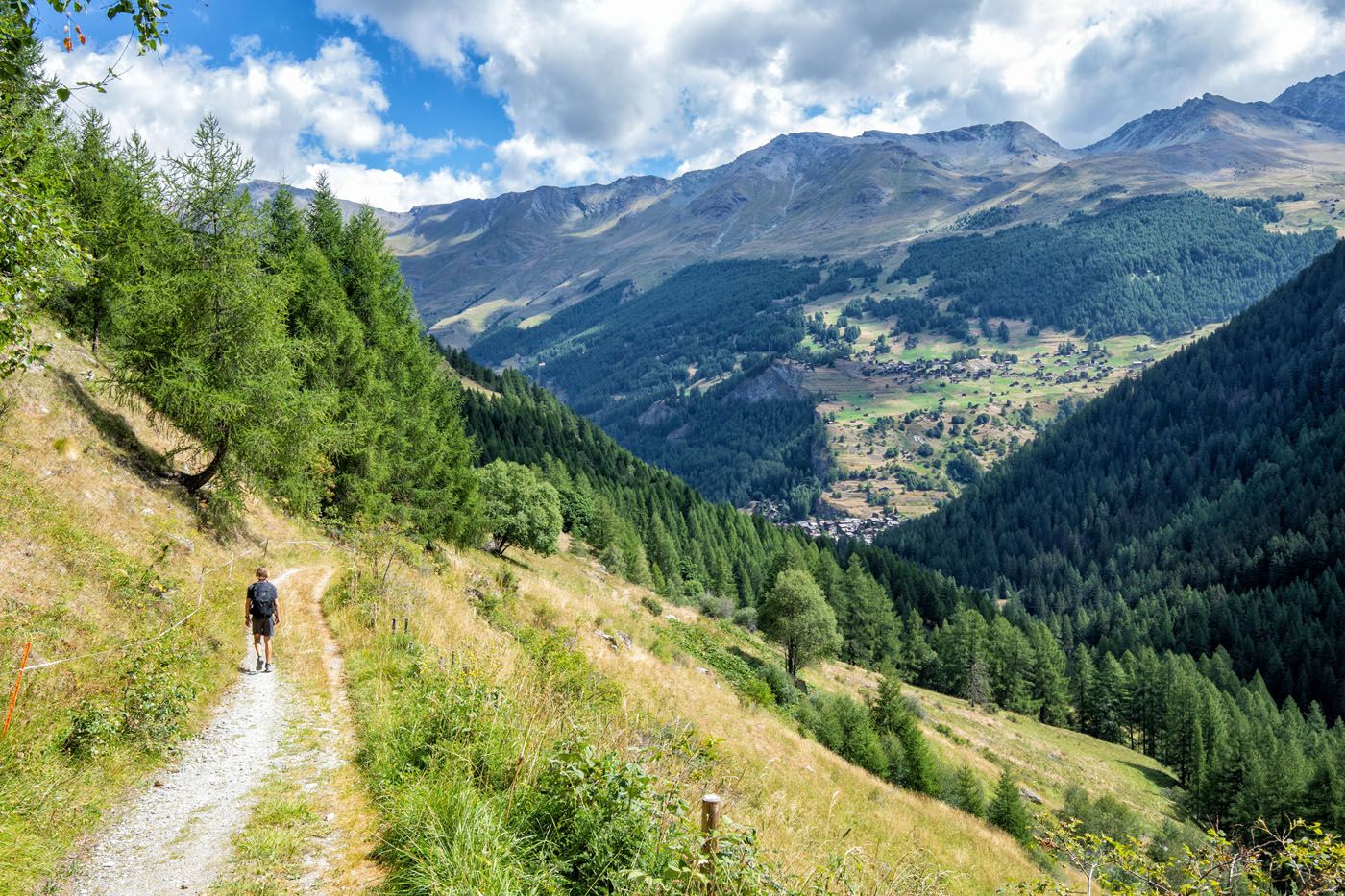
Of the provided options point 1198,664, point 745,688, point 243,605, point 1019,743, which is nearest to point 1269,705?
point 1198,664

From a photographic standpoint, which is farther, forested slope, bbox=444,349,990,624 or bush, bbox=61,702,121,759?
forested slope, bbox=444,349,990,624

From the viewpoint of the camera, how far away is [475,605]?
20.4 m

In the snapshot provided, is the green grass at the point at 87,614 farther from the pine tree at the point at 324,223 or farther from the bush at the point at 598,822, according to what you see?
the pine tree at the point at 324,223

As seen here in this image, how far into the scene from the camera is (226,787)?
780cm

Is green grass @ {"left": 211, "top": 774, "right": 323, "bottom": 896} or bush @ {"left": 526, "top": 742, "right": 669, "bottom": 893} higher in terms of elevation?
bush @ {"left": 526, "top": 742, "right": 669, "bottom": 893}

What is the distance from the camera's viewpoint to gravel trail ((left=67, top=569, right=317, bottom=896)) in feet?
19.0

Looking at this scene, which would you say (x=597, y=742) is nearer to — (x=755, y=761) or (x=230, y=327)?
(x=755, y=761)

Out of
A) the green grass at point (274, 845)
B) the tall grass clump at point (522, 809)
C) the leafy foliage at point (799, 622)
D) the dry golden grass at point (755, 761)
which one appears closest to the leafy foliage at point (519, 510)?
the dry golden grass at point (755, 761)

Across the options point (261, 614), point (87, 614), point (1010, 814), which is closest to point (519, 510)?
point (261, 614)

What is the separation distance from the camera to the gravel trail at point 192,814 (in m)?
5.79

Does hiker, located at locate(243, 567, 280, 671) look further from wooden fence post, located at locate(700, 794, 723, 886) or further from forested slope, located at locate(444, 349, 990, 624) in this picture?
forested slope, located at locate(444, 349, 990, 624)

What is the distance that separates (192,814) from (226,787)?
0.70 m

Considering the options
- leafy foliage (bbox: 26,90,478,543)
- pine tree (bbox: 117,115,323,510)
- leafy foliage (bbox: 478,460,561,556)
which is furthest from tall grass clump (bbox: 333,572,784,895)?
leafy foliage (bbox: 478,460,561,556)

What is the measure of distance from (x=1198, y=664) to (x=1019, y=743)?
240 feet
